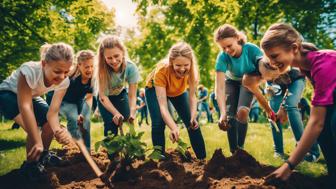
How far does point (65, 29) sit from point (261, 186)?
35.0 ft

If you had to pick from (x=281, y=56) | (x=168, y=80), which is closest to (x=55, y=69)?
(x=168, y=80)

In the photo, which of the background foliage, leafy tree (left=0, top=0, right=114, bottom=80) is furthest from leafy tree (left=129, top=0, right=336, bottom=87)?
leafy tree (left=0, top=0, right=114, bottom=80)

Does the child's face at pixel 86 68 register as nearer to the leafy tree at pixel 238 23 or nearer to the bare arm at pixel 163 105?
the bare arm at pixel 163 105

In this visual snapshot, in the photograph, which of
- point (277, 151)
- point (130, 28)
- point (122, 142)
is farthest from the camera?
point (130, 28)

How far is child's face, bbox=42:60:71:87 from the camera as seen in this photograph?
3439mm

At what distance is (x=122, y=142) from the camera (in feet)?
11.4

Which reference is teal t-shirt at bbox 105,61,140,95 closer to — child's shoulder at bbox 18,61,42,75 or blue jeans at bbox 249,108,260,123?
child's shoulder at bbox 18,61,42,75

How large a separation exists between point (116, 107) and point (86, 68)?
733mm

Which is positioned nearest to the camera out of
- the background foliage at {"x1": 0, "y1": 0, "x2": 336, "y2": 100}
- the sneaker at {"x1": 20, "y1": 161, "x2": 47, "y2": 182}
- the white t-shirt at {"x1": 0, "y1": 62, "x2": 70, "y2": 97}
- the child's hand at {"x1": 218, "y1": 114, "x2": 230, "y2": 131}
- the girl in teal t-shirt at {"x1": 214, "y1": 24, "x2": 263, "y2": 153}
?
the white t-shirt at {"x1": 0, "y1": 62, "x2": 70, "y2": 97}

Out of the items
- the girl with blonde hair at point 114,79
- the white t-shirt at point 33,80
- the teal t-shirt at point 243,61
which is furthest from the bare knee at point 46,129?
the teal t-shirt at point 243,61

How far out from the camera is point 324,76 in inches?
98.9

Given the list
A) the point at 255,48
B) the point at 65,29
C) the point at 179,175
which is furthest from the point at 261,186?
the point at 65,29

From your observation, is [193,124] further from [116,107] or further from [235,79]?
[116,107]

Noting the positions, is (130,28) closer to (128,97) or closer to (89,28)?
(89,28)
